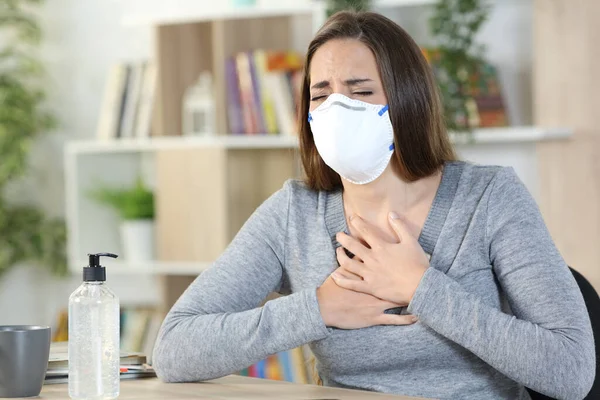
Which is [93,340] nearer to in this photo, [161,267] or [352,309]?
[352,309]

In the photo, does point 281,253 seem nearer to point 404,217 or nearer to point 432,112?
point 404,217

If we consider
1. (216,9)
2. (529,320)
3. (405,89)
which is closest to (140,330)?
(216,9)

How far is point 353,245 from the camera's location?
5.34 ft

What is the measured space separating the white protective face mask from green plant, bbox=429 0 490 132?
4.06 feet

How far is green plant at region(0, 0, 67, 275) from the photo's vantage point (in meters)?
3.74

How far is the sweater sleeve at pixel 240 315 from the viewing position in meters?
1.52

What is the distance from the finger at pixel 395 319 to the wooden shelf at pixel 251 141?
4.49 ft

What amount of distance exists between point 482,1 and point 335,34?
1.42 meters

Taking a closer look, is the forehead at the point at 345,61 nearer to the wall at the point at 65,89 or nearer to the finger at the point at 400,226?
the finger at the point at 400,226

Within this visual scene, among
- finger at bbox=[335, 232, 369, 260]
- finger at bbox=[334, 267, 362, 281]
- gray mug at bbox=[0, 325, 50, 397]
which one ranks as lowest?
gray mug at bbox=[0, 325, 50, 397]

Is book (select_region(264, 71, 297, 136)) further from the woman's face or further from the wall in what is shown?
the woman's face

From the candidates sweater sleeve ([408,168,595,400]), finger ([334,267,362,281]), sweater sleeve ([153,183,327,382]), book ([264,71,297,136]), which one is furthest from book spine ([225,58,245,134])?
sweater sleeve ([408,168,595,400])

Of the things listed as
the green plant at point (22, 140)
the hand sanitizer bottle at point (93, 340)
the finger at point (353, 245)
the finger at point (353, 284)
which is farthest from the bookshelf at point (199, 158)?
the hand sanitizer bottle at point (93, 340)

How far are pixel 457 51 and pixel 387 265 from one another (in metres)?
1.47
